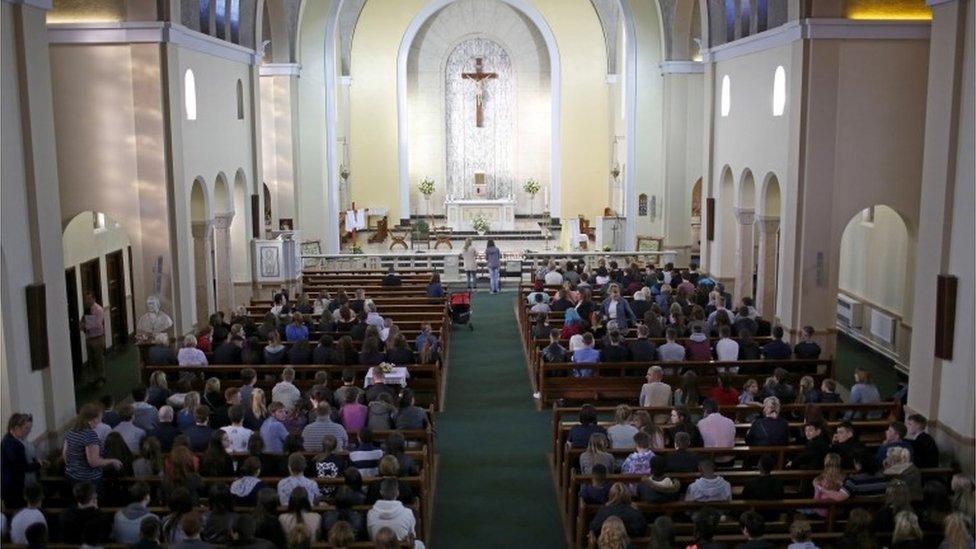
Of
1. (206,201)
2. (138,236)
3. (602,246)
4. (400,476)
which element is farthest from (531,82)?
(400,476)

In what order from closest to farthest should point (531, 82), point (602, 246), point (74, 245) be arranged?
point (74, 245) → point (602, 246) → point (531, 82)

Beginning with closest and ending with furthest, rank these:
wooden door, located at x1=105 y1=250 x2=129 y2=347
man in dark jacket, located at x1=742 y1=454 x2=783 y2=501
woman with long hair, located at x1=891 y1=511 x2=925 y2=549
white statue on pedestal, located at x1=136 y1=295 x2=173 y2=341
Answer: woman with long hair, located at x1=891 y1=511 x2=925 y2=549
man in dark jacket, located at x1=742 y1=454 x2=783 y2=501
white statue on pedestal, located at x1=136 y1=295 x2=173 y2=341
wooden door, located at x1=105 y1=250 x2=129 y2=347

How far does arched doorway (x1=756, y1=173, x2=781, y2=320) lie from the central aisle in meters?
5.52

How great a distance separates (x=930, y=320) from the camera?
12430 millimetres

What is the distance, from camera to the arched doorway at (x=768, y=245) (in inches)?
786

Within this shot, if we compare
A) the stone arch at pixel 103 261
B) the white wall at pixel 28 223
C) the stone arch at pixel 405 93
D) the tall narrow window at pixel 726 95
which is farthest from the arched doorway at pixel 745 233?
the stone arch at pixel 405 93

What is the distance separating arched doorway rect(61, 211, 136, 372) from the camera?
18656mm

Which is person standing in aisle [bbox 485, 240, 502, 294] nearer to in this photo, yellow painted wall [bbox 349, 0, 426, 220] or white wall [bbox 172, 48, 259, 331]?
white wall [bbox 172, 48, 259, 331]

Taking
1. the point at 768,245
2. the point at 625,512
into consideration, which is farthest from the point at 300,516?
the point at 768,245

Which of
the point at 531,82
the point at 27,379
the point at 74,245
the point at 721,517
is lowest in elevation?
the point at 721,517

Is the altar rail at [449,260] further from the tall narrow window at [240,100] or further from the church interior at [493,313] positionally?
the tall narrow window at [240,100]

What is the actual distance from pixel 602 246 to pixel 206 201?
1538 cm

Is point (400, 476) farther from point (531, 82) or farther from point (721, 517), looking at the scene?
point (531, 82)

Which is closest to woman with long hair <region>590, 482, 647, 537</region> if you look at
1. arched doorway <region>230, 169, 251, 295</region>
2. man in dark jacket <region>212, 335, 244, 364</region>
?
man in dark jacket <region>212, 335, 244, 364</region>
